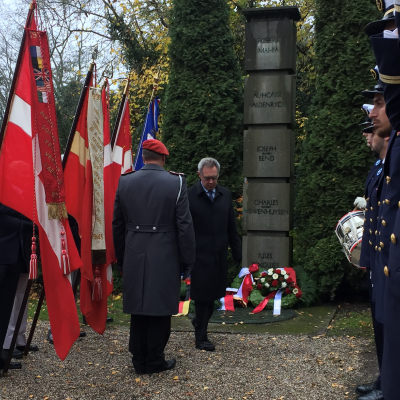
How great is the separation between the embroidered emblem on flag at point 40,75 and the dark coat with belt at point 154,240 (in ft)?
3.15

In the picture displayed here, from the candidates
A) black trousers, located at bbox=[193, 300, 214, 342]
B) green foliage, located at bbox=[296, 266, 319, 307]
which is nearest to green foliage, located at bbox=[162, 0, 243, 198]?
green foliage, located at bbox=[296, 266, 319, 307]

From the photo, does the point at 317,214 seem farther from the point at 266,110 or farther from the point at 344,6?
the point at 344,6

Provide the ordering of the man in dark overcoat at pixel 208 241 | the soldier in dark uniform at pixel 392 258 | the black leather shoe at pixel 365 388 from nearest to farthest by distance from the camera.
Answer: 1. the soldier in dark uniform at pixel 392 258
2. the black leather shoe at pixel 365 388
3. the man in dark overcoat at pixel 208 241

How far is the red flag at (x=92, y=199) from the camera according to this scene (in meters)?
5.29

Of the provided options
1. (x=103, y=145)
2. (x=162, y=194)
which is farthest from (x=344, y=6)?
(x=162, y=194)

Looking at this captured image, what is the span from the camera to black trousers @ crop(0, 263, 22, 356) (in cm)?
432

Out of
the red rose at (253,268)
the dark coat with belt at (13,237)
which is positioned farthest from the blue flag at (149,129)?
the dark coat with belt at (13,237)

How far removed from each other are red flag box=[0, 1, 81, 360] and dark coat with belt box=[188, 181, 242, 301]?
1.36 meters

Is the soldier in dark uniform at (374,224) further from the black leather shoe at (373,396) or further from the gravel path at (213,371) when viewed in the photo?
the gravel path at (213,371)

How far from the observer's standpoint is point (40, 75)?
4320 mm

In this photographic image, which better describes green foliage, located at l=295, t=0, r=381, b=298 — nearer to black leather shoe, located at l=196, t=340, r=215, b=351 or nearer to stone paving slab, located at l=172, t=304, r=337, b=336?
stone paving slab, located at l=172, t=304, r=337, b=336

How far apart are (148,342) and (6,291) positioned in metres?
1.23

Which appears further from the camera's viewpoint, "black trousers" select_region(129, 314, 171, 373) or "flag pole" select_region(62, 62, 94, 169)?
"flag pole" select_region(62, 62, 94, 169)

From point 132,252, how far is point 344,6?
16.3 ft
